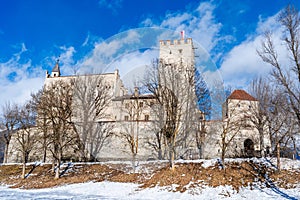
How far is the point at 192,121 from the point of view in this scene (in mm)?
18250

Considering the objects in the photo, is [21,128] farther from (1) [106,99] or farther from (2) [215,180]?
(2) [215,180]

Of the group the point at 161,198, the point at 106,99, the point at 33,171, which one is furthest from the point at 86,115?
the point at 161,198

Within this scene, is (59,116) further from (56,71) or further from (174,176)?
(56,71)

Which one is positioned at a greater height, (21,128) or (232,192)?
(21,128)

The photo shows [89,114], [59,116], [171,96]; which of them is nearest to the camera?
[171,96]

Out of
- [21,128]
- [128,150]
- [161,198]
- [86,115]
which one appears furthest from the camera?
[21,128]

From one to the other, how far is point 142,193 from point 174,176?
3098 mm

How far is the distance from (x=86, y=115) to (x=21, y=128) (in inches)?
399

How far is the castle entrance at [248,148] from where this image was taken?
27188 mm

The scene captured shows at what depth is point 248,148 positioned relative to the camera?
97.0 ft

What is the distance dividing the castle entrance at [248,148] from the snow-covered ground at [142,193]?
1428 centimetres

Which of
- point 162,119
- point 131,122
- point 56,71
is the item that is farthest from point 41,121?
point 56,71

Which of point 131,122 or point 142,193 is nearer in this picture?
point 142,193

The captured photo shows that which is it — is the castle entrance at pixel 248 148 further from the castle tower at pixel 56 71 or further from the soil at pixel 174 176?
the castle tower at pixel 56 71
